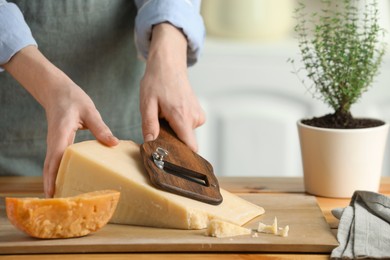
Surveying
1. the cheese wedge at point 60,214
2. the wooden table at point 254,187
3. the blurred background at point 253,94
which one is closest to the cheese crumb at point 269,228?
the wooden table at point 254,187

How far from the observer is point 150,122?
133 cm

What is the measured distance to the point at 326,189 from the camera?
1383 millimetres

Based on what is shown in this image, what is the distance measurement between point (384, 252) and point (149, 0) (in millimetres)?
751

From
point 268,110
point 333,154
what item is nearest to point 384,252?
point 333,154

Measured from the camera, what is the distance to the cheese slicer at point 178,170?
1.19 m

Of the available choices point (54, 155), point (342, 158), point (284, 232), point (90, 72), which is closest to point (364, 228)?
point (284, 232)

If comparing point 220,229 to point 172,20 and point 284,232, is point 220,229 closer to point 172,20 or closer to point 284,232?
point 284,232

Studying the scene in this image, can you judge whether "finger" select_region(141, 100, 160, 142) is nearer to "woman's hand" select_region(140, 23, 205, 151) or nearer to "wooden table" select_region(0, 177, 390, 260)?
"woman's hand" select_region(140, 23, 205, 151)

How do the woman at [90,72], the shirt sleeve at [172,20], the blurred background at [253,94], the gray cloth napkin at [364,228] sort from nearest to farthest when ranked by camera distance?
the gray cloth napkin at [364,228] → the woman at [90,72] → the shirt sleeve at [172,20] → the blurred background at [253,94]

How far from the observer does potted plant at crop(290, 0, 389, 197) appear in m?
1.34

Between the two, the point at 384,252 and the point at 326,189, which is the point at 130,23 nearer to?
the point at 326,189

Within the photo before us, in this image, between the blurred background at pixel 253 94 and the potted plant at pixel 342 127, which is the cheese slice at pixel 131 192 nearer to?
the potted plant at pixel 342 127

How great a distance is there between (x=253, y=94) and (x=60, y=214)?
1627 millimetres

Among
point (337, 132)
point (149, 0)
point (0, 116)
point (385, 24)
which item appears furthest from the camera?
point (385, 24)
